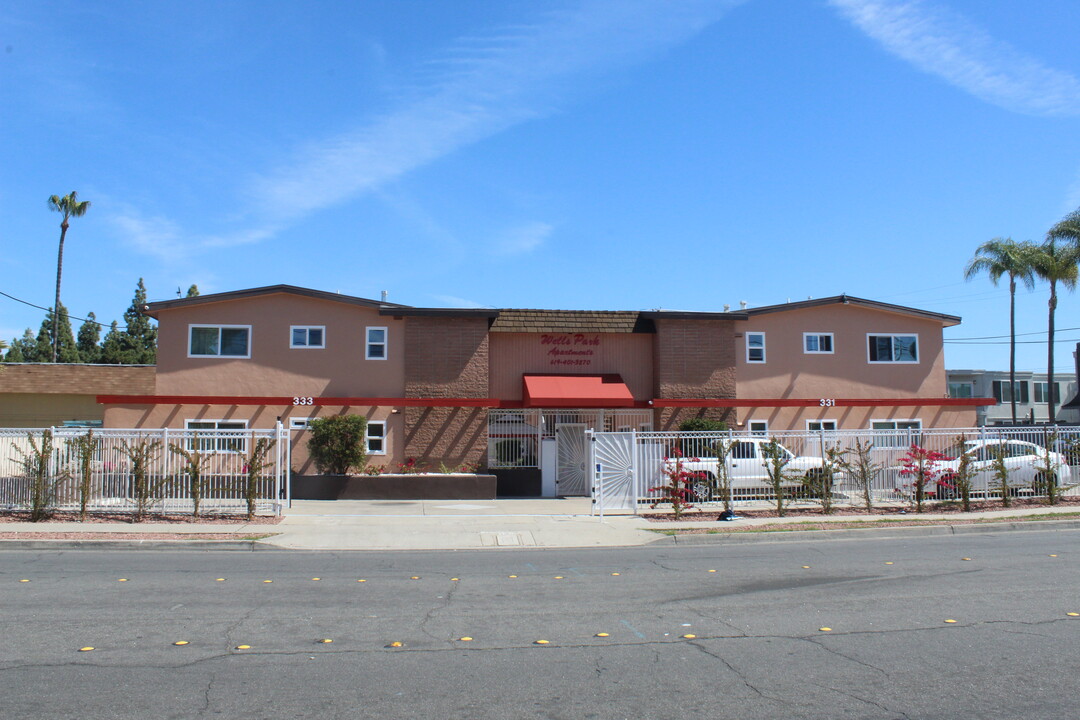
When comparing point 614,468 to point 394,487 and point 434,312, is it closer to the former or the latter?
point 394,487

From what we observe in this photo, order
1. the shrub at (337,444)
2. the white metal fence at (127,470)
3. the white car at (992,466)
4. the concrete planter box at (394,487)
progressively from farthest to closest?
the shrub at (337,444), the concrete planter box at (394,487), the white car at (992,466), the white metal fence at (127,470)

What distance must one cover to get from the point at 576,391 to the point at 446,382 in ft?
12.5

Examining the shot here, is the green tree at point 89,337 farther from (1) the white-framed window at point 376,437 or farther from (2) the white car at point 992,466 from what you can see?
(2) the white car at point 992,466

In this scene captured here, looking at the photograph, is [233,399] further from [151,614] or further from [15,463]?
[151,614]

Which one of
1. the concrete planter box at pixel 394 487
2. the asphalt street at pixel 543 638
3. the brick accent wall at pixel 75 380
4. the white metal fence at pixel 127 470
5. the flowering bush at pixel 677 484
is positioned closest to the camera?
the asphalt street at pixel 543 638

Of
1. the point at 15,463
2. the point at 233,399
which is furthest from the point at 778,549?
the point at 233,399

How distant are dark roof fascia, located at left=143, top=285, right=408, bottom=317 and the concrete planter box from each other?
17.8ft

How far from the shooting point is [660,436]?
18297 millimetres

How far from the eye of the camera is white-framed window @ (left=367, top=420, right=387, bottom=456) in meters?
25.0

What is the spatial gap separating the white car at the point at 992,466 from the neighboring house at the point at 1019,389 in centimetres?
3202

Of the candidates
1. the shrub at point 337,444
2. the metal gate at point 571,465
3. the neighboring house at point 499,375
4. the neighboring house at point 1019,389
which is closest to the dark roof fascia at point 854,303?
the neighboring house at point 499,375

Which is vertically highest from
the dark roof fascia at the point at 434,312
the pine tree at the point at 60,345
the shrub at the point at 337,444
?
the pine tree at the point at 60,345

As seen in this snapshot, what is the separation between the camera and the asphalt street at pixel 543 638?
571 cm

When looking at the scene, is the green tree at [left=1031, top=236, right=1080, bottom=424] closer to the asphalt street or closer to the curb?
the curb
